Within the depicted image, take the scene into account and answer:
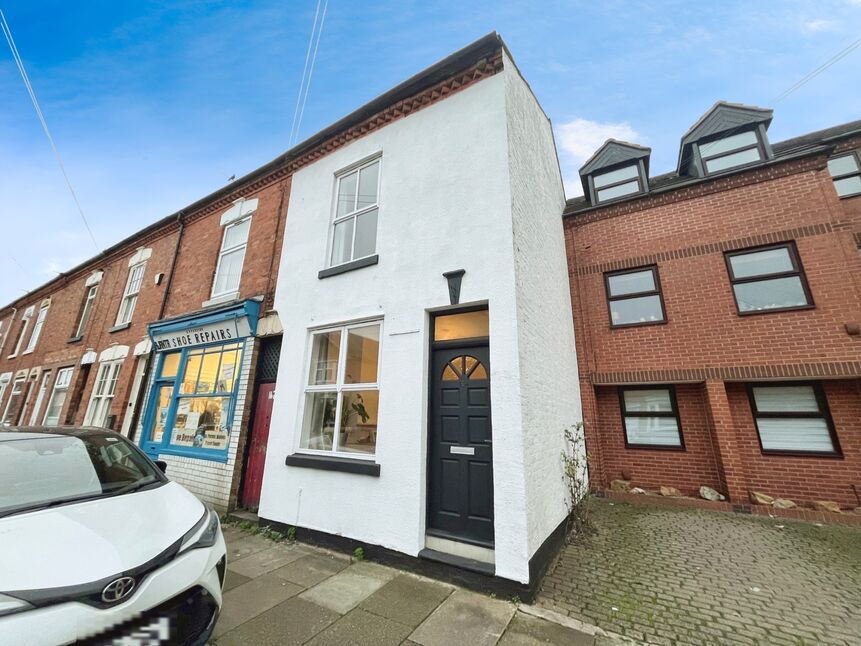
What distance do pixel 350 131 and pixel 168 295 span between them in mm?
6615

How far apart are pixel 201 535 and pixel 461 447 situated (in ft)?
8.83

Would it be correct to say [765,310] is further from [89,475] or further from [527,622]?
[89,475]

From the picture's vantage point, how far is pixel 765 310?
6477 millimetres

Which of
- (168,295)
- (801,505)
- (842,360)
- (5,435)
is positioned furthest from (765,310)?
(168,295)

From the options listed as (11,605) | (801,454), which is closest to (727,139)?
(801,454)

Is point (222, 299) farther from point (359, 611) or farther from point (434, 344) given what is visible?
point (359, 611)

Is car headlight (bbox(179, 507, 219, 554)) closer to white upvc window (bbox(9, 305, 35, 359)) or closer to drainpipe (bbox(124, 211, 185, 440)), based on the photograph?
drainpipe (bbox(124, 211, 185, 440))

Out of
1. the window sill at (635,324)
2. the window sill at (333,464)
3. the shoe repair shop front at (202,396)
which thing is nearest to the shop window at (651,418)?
the window sill at (635,324)

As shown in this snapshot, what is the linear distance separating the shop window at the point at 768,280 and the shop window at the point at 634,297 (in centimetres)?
130

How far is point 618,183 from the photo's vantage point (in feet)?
29.0

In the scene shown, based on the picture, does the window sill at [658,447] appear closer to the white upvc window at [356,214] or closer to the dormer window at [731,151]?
the dormer window at [731,151]

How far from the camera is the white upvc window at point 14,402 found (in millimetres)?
12617

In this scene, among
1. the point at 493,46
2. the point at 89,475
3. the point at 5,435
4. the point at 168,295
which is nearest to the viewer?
the point at 89,475

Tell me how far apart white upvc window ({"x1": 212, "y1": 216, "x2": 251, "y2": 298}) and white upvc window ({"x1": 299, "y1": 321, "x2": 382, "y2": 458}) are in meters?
3.49
